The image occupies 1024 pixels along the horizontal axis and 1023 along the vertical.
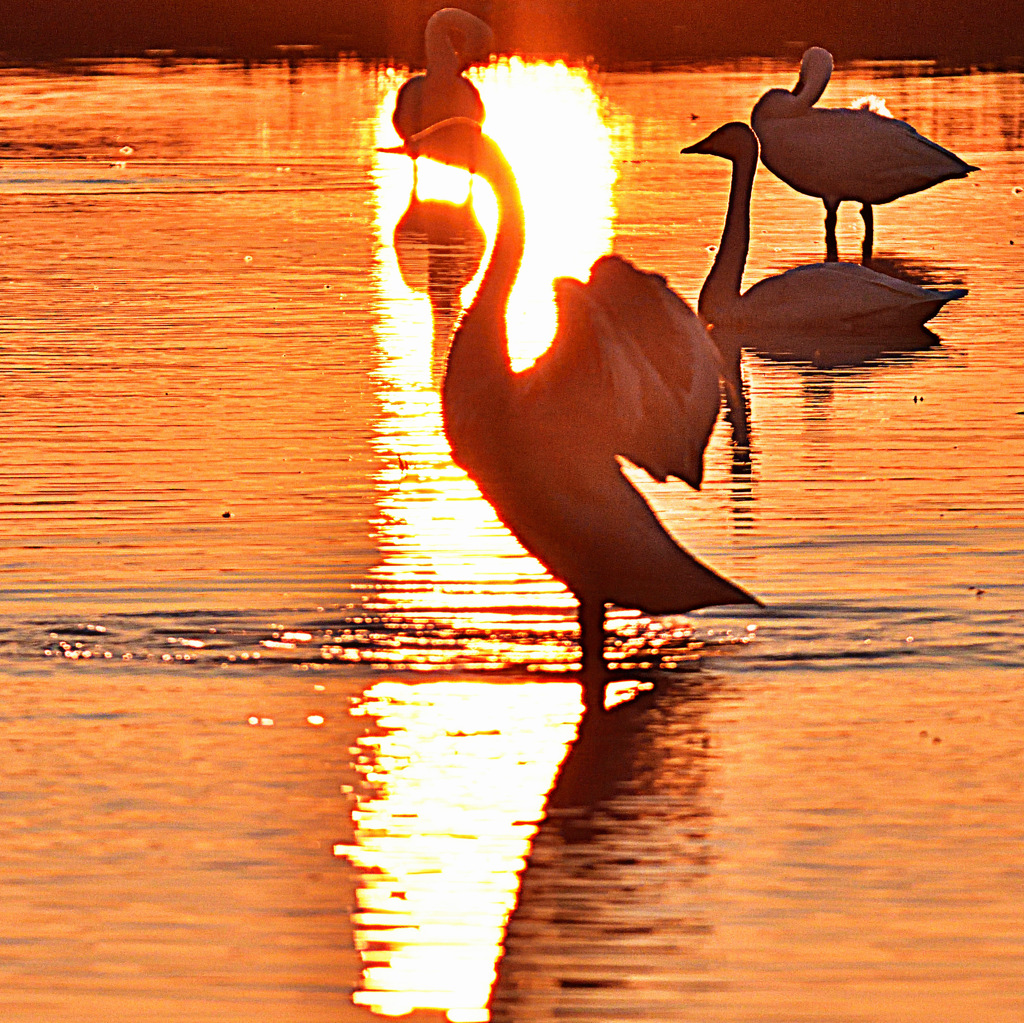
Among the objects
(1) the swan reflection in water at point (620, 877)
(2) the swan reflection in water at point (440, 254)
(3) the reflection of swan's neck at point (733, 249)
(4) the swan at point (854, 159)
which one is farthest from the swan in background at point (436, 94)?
(1) the swan reflection in water at point (620, 877)

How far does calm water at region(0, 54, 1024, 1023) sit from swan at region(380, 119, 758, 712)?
0.36 metres

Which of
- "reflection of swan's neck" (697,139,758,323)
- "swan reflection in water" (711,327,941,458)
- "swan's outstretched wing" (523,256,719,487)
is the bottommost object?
"swan reflection in water" (711,327,941,458)

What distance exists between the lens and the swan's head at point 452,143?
8.84 m

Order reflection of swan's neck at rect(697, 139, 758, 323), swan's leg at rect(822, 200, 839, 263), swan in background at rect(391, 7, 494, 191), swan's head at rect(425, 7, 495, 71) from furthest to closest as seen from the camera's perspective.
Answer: swan's head at rect(425, 7, 495, 71)
swan in background at rect(391, 7, 494, 191)
swan's leg at rect(822, 200, 839, 263)
reflection of swan's neck at rect(697, 139, 758, 323)

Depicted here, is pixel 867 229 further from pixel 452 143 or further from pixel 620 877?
pixel 620 877

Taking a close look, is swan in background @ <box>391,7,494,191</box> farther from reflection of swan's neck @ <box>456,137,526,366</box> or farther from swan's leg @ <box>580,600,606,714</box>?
swan's leg @ <box>580,600,606,714</box>

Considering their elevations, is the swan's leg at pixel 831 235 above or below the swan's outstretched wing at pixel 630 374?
below

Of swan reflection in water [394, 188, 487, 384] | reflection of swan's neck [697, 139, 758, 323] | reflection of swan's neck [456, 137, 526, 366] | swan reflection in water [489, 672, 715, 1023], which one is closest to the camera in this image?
swan reflection in water [489, 672, 715, 1023]

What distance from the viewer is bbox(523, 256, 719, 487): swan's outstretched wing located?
8.46 meters

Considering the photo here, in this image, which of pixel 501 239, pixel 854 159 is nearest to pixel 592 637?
pixel 501 239

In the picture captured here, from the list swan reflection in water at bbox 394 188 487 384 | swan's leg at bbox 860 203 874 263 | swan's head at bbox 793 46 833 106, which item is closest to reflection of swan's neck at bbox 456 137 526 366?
swan reflection in water at bbox 394 188 487 384

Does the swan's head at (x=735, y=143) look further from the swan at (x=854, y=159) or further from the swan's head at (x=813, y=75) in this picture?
the swan's head at (x=813, y=75)

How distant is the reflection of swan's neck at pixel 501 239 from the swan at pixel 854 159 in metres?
11.1

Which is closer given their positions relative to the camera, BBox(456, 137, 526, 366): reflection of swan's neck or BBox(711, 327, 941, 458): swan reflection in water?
BBox(456, 137, 526, 366): reflection of swan's neck
